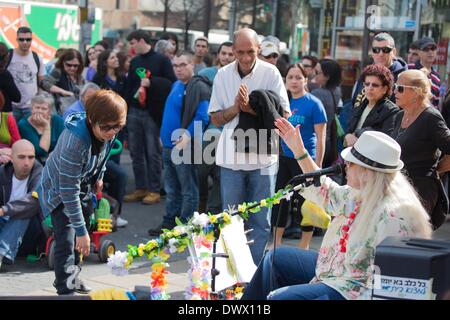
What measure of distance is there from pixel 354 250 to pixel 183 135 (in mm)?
4345

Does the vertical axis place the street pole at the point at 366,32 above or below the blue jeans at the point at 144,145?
above

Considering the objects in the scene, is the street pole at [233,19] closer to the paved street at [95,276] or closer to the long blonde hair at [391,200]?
the paved street at [95,276]

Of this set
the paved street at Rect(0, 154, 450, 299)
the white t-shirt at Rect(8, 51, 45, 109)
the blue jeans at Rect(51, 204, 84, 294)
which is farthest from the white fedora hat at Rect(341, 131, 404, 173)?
the white t-shirt at Rect(8, 51, 45, 109)

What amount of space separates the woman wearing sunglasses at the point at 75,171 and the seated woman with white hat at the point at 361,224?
1.42 metres

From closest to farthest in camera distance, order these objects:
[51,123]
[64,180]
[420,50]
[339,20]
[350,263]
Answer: [350,263], [64,180], [51,123], [420,50], [339,20]

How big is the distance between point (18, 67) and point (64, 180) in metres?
6.13

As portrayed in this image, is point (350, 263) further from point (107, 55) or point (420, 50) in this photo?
point (107, 55)

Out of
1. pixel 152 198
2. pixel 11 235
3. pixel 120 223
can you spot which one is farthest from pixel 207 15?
pixel 11 235

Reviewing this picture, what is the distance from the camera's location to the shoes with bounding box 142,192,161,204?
10.3 metres

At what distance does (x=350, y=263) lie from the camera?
4.52 meters

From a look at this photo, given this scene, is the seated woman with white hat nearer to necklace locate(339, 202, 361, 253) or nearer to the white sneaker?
necklace locate(339, 202, 361, 253)

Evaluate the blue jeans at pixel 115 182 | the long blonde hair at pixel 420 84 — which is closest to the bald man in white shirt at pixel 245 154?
the long blonde hair at pixel 420 84

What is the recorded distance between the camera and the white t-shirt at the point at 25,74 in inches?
441

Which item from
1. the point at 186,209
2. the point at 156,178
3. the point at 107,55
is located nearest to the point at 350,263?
the point at 186,209
